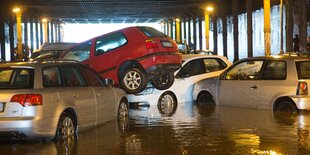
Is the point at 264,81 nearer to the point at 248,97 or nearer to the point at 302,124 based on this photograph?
the point at 248,97

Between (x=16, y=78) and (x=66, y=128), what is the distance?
4.43 ft

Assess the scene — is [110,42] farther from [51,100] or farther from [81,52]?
[51,100]

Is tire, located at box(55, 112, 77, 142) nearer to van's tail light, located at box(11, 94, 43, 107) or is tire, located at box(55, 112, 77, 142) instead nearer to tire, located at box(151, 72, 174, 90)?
van's tail light, located at box(11, 94, 43, 107)

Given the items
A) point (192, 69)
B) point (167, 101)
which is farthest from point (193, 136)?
point (192, 69)

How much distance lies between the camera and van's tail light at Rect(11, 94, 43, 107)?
8.42m

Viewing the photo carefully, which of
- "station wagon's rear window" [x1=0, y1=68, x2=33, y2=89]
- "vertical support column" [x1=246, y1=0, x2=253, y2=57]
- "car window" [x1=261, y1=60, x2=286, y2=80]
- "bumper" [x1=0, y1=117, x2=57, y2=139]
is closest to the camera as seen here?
"bumper" [x1=0, y1=117, x2=57, y2=139]

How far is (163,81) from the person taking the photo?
1476 cm

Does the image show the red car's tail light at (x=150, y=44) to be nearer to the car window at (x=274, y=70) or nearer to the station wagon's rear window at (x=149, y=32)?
the station wagon's rear window at (x=149, y=32)

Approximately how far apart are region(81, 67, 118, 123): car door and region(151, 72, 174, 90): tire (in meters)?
3.46

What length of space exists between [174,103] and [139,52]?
2390 mm

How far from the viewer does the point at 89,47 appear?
14391 mm

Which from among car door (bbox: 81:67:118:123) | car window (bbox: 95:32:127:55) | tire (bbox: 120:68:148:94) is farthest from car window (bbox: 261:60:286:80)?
car door (bbox: 81:67:118:123)

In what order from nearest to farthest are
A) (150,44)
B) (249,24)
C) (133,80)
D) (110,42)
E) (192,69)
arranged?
1. (150,44)
2. (133,80)
3. (110,42)
4. (192,69)
5. (249,24)

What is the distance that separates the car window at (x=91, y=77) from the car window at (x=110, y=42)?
3001mm
